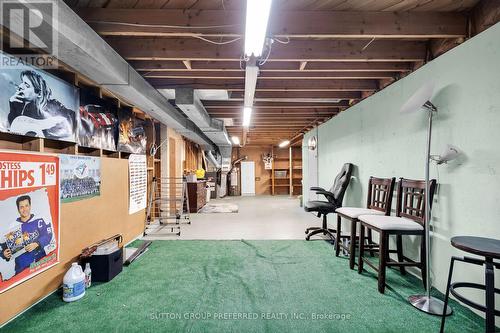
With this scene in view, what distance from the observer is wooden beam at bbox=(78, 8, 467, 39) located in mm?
2068

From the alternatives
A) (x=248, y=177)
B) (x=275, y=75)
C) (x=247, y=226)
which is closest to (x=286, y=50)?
(x=275, y=75)

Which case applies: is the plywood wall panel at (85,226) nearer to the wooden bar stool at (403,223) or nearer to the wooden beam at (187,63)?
the wooden beam at (187,63)

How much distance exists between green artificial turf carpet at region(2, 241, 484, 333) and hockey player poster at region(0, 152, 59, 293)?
38 centimetres

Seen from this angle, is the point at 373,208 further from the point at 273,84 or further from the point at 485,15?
the point at 273,84

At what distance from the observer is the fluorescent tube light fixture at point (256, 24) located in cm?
153

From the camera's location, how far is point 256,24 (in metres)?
1.75


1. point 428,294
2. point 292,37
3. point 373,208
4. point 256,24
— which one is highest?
point 292,37

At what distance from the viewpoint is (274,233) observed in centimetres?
439

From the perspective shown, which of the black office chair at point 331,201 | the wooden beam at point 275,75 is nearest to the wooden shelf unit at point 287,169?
the black office chair at point 331,201

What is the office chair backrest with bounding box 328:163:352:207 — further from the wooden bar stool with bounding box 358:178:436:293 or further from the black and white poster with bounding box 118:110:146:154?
the black and white poster with bounding box 118:110:146:154

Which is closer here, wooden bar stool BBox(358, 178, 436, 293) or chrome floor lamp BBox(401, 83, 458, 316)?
chrome floor lamp BBox(401, 83, 458, 316)

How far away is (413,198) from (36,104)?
3.73 m

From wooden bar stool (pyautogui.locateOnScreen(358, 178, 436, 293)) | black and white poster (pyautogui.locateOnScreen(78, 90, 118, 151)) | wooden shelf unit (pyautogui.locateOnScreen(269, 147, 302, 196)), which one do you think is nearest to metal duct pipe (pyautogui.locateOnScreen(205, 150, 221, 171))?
wooden shelf unit (pyautogui.locateOnScreen(269, 147, 302, 196))

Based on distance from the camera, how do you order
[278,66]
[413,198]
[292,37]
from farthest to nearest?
[278,66] → [413,198] → [292,37]
